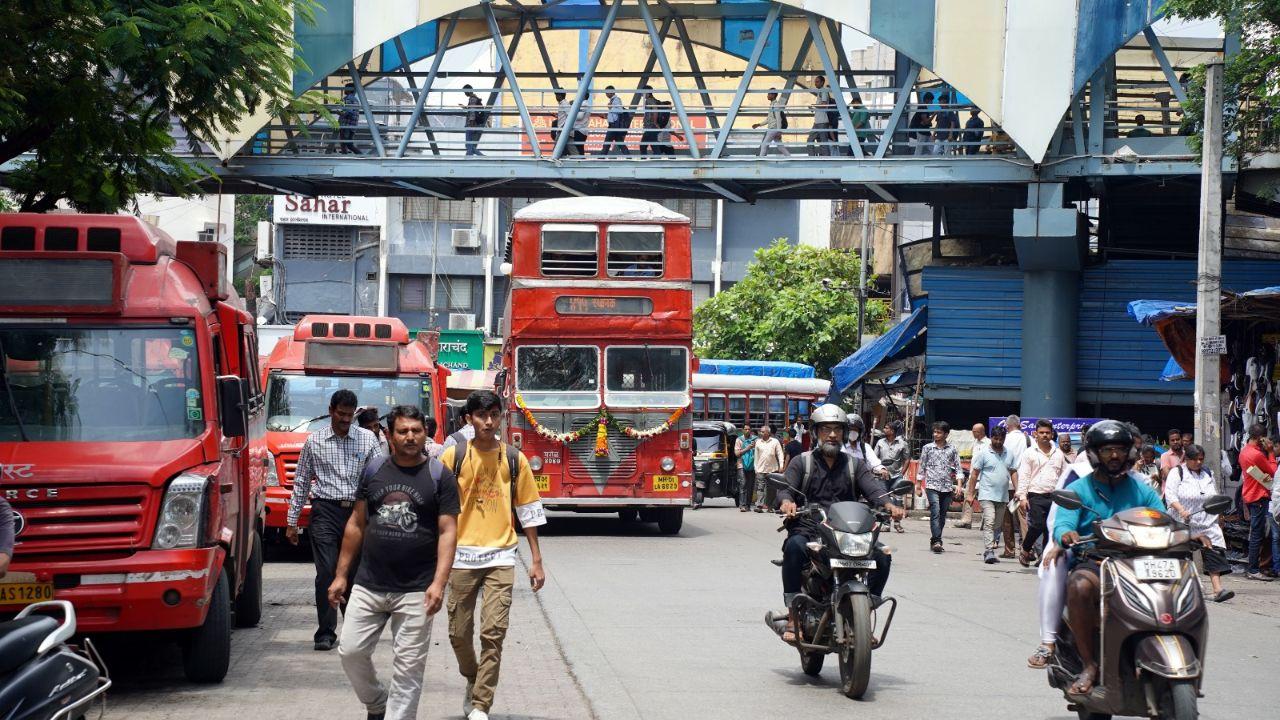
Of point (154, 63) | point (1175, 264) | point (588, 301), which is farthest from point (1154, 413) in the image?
point (154, 63)

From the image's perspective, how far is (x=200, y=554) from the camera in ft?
28.3

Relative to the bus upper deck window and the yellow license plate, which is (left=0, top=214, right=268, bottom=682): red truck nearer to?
the yellow license plate

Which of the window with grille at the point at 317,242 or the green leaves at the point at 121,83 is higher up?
the window with grille at the point at 317,242

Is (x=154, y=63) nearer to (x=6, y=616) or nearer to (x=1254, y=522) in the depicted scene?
(x=6, y=616)

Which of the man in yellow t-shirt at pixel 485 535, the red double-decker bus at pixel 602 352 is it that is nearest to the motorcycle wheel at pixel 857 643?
the man in yellow t-shirt at pixel 485 535

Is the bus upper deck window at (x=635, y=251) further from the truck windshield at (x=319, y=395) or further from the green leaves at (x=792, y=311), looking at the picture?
the green leaves at (x=792, y=311)

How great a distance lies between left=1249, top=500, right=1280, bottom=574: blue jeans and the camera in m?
17.6

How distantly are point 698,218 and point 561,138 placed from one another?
32209 mm

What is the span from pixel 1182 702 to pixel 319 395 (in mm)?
12886

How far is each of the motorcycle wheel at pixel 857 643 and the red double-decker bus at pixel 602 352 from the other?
1187 centimetres

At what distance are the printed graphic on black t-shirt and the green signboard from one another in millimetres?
44467

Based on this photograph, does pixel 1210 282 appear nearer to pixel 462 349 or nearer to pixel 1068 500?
pixel 1068 500

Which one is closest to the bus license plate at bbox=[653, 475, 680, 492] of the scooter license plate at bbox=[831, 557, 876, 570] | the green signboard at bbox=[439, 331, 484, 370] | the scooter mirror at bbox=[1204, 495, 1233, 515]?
the scooter license plate at bbox=[831, 557, 876, 570]

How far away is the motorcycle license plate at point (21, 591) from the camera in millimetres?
8250
